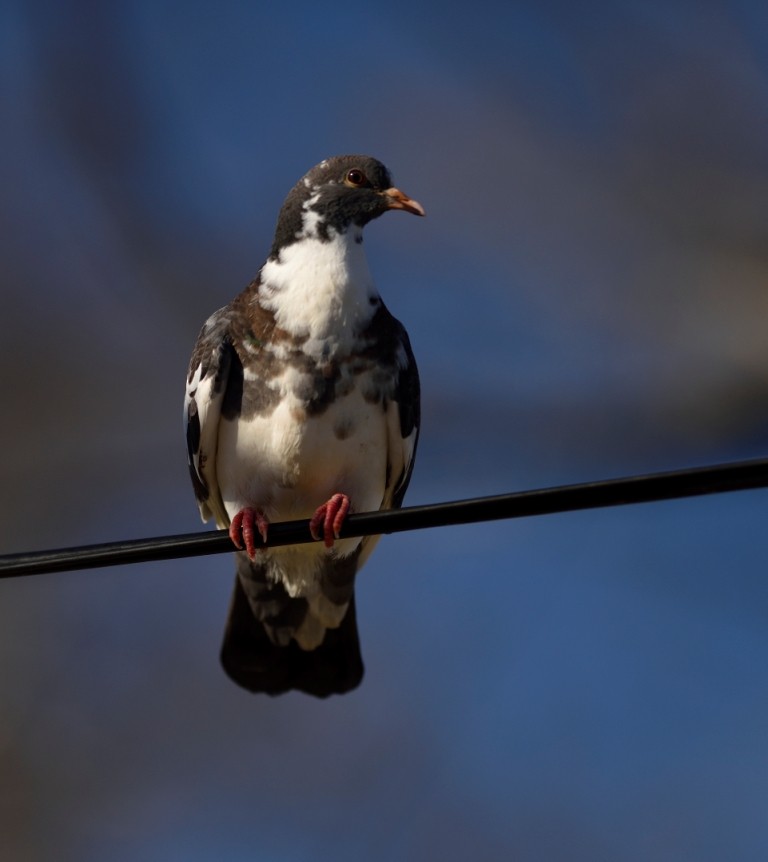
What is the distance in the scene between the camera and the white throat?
4414 millimetres

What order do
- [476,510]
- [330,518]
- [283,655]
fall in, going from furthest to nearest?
[283,655], [330,518], [476,510]

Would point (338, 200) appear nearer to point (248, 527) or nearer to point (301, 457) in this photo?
point (301, 457)

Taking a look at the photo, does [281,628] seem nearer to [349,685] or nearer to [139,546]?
[349,685]

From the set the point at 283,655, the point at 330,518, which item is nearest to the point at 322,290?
the point at 330,518

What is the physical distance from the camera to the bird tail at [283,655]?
204 inches

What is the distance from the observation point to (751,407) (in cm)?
580

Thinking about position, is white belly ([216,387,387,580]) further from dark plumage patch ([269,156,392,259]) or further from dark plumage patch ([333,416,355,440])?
dark plumage patch ([269,156,392,259])

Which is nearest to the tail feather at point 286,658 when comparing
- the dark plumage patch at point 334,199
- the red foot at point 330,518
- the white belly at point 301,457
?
the white belly at point 301,457

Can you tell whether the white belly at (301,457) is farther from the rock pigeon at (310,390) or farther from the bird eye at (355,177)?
the bird eye at (355,177)

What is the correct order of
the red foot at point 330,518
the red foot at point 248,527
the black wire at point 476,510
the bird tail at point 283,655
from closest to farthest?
the black wire at point 476,510 < the red foot at point 330,518 < the red foot at point 248,527 < the bird tail at point 283,655

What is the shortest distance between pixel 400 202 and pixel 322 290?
507mm

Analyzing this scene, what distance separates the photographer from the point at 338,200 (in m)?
4.68

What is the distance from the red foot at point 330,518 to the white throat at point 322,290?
506 mm

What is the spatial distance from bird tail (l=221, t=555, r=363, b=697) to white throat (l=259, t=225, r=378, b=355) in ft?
4.02
